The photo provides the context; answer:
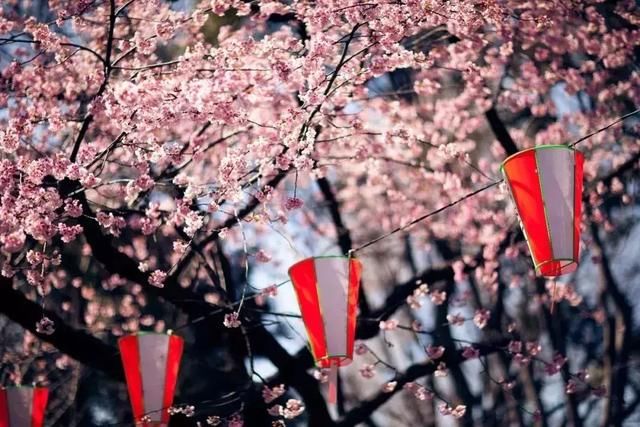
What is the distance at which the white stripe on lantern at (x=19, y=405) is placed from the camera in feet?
19.4

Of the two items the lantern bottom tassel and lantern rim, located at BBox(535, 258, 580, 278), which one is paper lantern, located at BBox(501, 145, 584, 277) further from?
the lantern bottom tassel

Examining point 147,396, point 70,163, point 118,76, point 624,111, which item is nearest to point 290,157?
point 70,163

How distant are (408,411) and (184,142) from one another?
4592 millimetres

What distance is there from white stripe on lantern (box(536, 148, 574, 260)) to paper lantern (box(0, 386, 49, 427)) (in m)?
3.96

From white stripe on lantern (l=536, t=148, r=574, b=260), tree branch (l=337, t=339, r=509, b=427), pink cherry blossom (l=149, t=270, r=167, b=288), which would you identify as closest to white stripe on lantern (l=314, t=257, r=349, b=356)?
white stripe on lantern (l=536, t=148, r=574, b=260)

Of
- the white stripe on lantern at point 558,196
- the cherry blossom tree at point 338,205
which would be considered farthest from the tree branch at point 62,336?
the white stripe on lantern at point 558,196

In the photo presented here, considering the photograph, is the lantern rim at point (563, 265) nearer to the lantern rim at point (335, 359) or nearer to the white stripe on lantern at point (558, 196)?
the white stripe on lantern at point (558, 196)

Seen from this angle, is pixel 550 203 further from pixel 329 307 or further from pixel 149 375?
pixel 149 375

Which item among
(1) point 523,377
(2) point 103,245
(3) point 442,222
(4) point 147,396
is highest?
(3) point 442,222

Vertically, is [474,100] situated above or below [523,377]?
above

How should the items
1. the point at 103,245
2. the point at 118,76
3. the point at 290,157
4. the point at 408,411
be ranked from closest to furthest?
1. the point at 290,157
2. the point at 103,245
3. the point at 118,76
4. the point at 408,411

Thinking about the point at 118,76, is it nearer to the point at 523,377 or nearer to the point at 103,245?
the point at 103,245

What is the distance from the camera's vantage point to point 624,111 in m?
8.86

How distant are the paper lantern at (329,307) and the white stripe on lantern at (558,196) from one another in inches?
49.4
